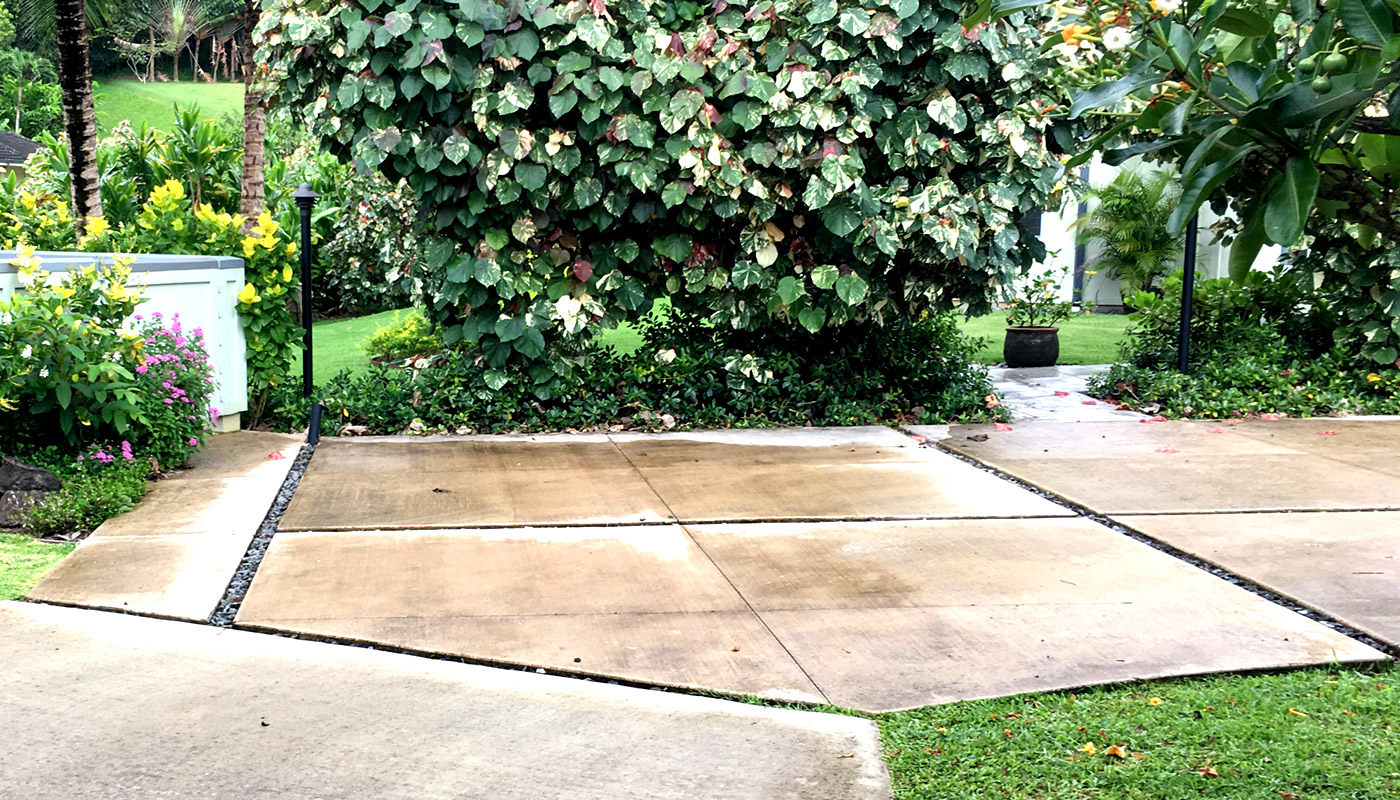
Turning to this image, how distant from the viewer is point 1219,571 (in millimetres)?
4852

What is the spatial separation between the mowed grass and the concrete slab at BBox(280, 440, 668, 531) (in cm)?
260

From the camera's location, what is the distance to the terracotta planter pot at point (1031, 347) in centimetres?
1119

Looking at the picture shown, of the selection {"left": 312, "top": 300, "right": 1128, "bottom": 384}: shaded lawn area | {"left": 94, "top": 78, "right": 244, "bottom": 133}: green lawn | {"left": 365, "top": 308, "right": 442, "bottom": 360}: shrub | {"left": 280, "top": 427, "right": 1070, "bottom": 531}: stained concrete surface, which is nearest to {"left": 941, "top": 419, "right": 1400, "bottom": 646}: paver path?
{"left": 280, "top": 427, "right": 1070, "bottom": 531}: stained concrete surface

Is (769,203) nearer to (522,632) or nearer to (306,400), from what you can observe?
(306,400)

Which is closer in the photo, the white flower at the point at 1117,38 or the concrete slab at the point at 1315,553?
the white flower at the point at 1117,38

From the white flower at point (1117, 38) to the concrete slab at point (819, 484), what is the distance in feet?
12.0

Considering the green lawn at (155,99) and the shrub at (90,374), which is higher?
the green lawn at (155,99)

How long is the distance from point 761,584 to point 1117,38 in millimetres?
2871

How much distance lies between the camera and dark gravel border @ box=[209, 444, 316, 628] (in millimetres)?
4379

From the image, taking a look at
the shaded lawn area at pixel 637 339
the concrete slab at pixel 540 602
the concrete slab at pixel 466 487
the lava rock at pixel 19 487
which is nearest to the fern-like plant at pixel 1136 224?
the shaded lawn area at pixel 637 339

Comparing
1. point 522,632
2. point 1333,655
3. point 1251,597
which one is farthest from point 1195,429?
point 522,632

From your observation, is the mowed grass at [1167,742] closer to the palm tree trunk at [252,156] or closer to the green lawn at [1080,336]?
the green lawn at [1080,336]

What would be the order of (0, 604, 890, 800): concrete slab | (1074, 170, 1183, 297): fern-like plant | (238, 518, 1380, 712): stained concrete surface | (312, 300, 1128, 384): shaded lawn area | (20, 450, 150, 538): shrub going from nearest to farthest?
(0, 604, 890, 800): concrete slab < (238, 518, 1380, 712): stained concrete surface < (20, 450, 150, 538): shrub < (312, 300, 1128, 384): shaded lawn area < (1074, 170, 1183, 297): fern-like plant

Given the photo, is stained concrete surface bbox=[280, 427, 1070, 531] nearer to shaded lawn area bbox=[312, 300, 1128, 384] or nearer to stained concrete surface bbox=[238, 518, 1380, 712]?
stained concrete surface bbox=[238, 518, 1380, 712]
